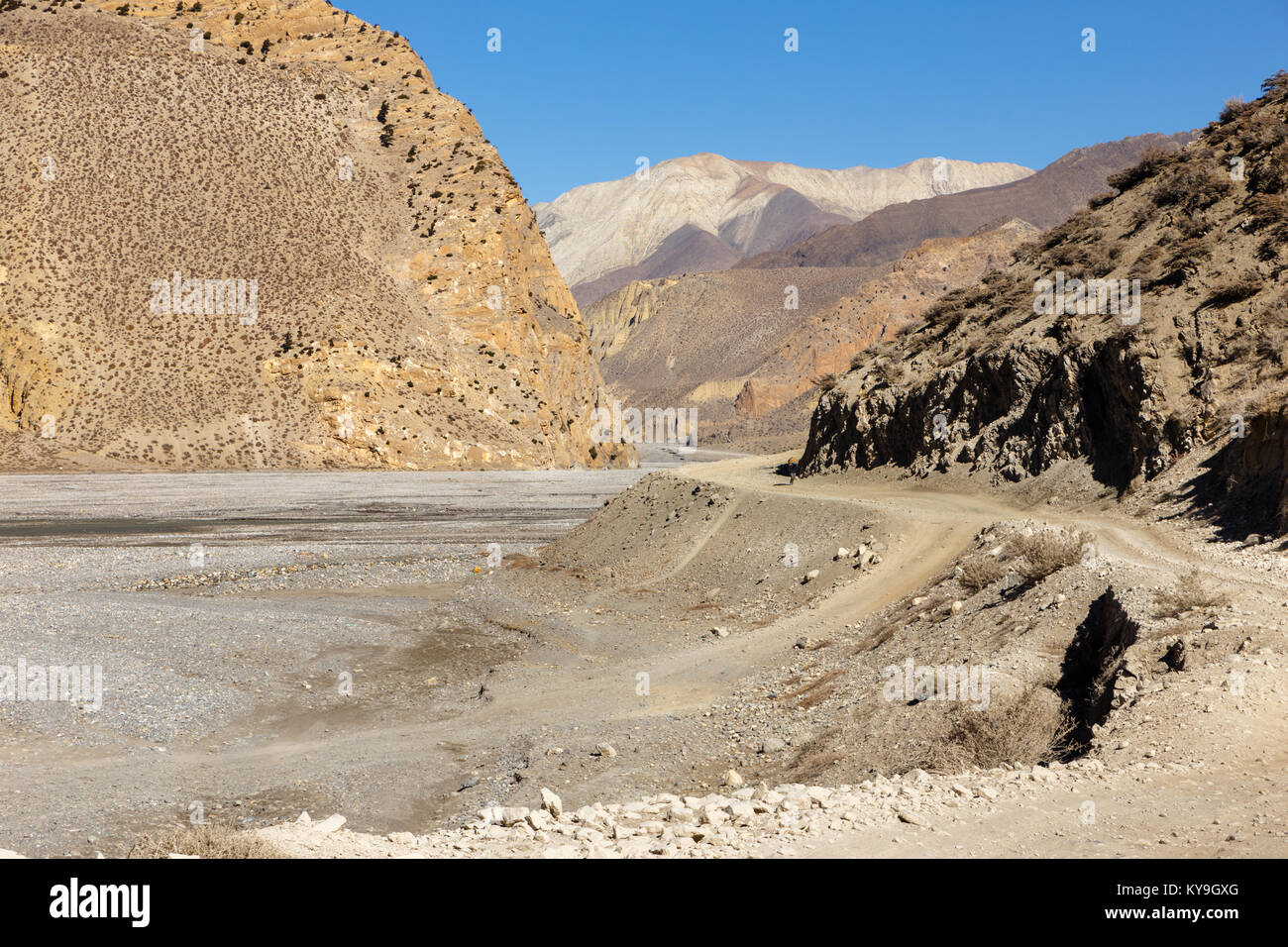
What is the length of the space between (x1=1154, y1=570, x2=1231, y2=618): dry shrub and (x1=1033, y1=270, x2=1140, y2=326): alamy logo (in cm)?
1166

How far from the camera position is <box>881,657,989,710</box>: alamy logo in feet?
36.2

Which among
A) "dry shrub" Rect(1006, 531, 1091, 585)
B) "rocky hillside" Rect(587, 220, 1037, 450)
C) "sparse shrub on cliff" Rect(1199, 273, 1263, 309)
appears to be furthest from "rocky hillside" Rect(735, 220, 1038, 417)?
"dry shrub" Rect(1006, 531, 1091, 585)

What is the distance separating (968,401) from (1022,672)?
51.1 ft

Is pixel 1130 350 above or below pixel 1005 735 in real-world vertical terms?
above

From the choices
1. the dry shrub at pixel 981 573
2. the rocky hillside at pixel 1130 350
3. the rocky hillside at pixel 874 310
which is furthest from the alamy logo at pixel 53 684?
the rocky hillside at pixel 874 310

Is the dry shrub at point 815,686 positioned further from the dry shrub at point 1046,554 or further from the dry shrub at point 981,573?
the dry shrub at point 1046,554

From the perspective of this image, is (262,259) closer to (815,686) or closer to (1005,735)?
(815,686)

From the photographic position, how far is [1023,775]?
811 centimetres

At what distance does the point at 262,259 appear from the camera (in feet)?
238

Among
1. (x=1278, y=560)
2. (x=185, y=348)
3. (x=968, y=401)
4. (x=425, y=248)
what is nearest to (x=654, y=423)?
(x=425, y=248)

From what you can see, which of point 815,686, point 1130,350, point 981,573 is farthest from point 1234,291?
point 815,686
